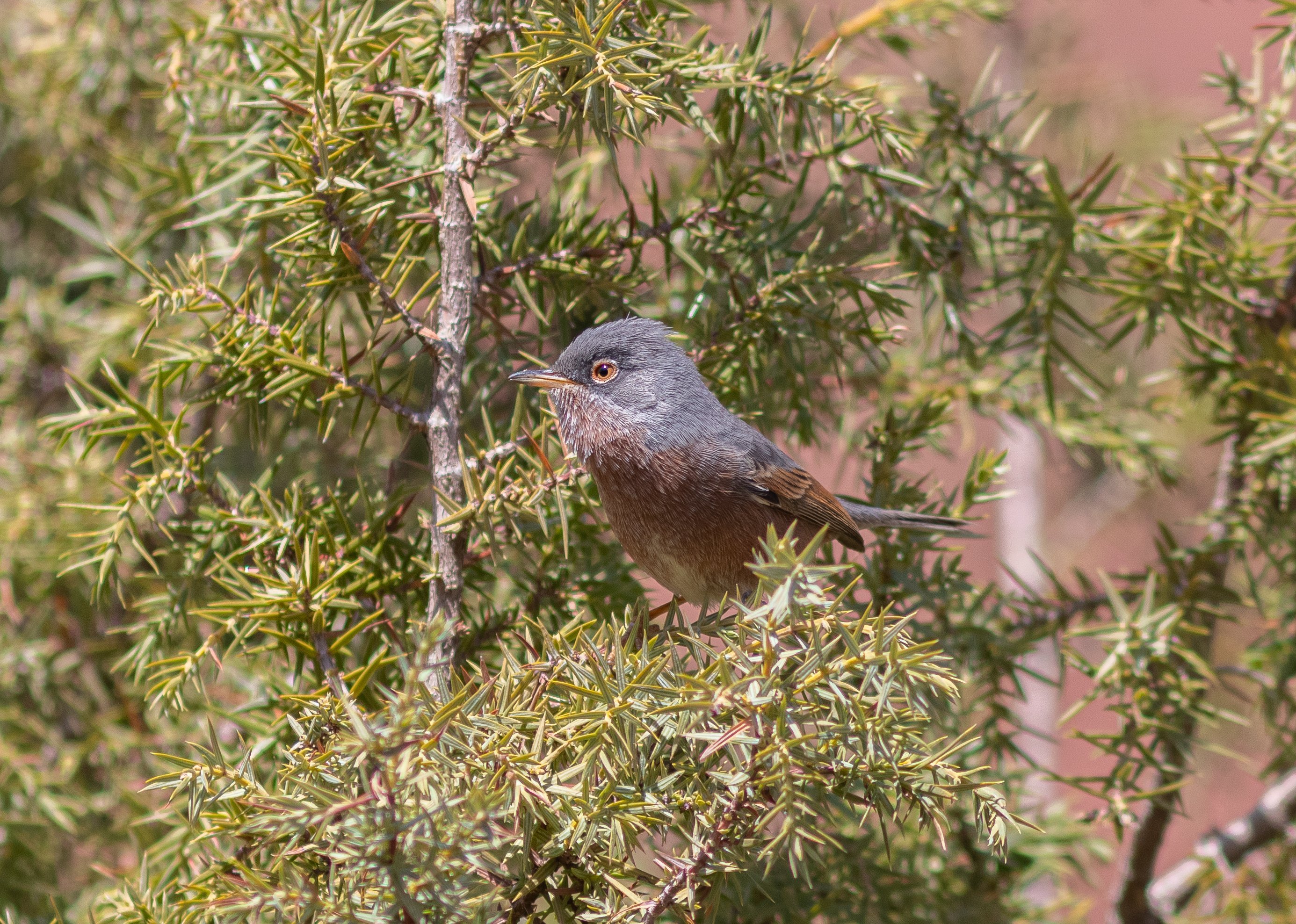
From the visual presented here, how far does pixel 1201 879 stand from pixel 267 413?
2.76 meters

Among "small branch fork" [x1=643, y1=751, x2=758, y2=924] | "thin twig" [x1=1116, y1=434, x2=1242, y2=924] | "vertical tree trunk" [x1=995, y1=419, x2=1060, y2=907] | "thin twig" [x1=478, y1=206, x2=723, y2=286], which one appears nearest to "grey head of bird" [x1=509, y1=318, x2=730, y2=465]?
"thin twig" [x1=478, y1=206, x2=723, y2=286]

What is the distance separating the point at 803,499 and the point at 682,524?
0.45 meters

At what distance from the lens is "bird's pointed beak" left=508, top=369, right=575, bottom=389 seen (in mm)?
2016

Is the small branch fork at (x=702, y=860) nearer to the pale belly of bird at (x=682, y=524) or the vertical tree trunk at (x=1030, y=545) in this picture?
the pale belly of bird at (x=682, y=524)

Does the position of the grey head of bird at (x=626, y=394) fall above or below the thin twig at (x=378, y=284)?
below

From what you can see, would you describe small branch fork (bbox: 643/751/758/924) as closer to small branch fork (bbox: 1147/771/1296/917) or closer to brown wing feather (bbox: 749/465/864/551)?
brown wing feather (bbox: 749/465/864/551)

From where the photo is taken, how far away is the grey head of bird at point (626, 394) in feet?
6.80

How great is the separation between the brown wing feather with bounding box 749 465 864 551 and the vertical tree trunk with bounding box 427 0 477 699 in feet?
2.99

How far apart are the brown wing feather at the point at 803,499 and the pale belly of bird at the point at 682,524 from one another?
2.9 inches

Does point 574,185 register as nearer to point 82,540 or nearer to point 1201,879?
point 82,540

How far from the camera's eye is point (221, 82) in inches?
75.7

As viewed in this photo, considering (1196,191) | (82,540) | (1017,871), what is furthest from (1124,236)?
(82,540)

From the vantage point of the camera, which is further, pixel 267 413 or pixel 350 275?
pixel 267 413

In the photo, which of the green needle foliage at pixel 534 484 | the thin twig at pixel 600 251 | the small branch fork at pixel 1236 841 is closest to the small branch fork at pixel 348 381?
the green needle foliage at pixel 534 484
